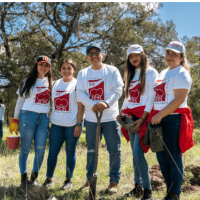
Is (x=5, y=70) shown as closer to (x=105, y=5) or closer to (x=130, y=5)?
(x=105, y=5)

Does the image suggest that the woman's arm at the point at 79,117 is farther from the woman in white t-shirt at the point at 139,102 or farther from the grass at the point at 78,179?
the grass at the point at 78,179

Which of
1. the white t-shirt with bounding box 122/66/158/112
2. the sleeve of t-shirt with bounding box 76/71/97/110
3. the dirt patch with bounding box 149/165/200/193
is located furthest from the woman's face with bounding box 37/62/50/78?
the dirt patch with bounding box 149/165/200/193

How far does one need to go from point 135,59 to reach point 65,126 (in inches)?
58.1

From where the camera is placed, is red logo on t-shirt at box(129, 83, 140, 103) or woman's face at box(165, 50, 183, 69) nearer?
woman's face at box(165, 50, 183, 69)

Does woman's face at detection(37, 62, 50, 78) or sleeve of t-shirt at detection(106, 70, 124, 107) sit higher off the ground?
woman's face at detection(37, 62, 50, 78)

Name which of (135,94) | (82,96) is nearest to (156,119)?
(135,94)

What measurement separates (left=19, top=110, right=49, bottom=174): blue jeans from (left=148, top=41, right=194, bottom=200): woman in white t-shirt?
176 cm

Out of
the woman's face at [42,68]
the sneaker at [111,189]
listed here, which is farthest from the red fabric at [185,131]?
the woman's face at [42,68]

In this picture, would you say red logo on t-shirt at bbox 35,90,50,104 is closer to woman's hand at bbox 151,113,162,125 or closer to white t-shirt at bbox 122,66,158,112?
white t-shirt at bbox 122,66,158,112

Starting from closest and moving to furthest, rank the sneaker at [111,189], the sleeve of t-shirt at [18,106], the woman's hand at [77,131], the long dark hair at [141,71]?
the long dark hair at [141,71] → the sneaker at [111,189] → the woman's hand at [77,131] → the sleeve of t-shirt at [18,106]

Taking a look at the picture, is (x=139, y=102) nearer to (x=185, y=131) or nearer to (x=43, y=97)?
(x=185, y=131)

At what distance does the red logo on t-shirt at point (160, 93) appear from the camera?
2.64 m

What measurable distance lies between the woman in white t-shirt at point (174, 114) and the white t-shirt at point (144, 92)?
10 centimetres

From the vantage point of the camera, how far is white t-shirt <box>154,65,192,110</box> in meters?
2.49
